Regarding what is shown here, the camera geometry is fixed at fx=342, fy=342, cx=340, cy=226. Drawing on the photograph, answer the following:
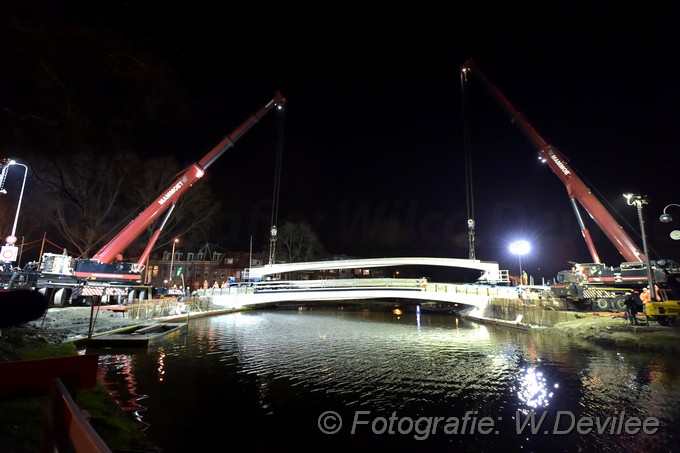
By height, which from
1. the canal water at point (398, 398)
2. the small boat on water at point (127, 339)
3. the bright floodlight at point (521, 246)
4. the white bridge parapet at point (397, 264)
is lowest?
the canal water at point (398, 398)

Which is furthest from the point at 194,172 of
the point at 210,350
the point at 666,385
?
the point at 666,385

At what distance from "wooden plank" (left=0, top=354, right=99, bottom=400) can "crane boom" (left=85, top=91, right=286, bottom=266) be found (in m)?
30.0

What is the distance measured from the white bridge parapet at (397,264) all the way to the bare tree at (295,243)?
17.8 meters

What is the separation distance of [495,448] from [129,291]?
35.9 meters

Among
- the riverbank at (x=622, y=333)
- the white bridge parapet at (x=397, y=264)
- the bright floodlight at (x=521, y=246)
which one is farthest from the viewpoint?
the bright floodlight at (x=521, y=246)

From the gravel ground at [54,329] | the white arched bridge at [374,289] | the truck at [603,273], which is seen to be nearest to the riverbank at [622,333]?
the truck at [603,273]

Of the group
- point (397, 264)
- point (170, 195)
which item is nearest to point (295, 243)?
point (397, 264)

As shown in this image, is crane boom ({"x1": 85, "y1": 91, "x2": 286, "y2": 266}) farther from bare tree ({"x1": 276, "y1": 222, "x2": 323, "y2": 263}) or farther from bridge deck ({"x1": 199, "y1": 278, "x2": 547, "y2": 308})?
bare tree ({"x1": 276, "y1": 222, "x2": 323, "y2": 263})

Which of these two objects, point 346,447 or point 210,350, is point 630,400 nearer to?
point 346,447

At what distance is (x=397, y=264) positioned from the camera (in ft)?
155

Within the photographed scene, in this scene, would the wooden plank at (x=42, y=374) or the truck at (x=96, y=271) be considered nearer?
the wooden plank at (x=42, y=374)

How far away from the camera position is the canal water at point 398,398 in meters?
8.58

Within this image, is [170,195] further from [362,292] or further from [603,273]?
[603,273]

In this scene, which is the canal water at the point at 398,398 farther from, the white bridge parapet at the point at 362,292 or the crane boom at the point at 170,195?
the white bridge parapet at the point at 362,292
